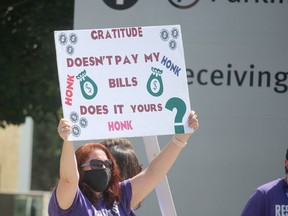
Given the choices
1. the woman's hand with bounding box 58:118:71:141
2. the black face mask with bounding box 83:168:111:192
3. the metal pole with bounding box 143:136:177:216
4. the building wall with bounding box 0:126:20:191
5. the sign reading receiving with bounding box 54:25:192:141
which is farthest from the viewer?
the building wall with bounding box 0:126:20:191

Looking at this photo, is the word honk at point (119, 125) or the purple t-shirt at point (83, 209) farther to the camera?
the word honk at point (119, 125)

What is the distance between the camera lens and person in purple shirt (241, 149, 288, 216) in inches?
211

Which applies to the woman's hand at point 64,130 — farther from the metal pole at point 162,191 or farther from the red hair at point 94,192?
the metal pole at point 162,191

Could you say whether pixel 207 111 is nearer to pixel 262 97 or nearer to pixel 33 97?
pixel 262 97

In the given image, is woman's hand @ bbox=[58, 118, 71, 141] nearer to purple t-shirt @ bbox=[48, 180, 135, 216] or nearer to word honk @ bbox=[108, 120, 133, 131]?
purple t-shirt @ bbox=[48, 180, 135, 216]

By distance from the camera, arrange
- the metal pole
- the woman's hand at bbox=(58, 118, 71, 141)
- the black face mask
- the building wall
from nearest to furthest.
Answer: the woman's hand at bbox=(58, 118, 71, 141), the black face mask, the metal pole, the building wall

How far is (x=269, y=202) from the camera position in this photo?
5379mm

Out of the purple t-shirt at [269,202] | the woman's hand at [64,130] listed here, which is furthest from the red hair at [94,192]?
the purple t-shirt at [269,202]

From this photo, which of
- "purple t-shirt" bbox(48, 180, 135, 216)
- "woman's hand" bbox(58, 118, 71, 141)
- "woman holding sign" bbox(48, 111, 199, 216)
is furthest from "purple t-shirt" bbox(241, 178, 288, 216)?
"woman's hand" bbox(58, 118, 71, 141)

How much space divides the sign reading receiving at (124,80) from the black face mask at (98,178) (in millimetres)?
209

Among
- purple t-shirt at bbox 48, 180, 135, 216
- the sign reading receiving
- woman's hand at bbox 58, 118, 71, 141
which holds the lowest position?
purple t-shirt at bbox 48, 180, 135, 216

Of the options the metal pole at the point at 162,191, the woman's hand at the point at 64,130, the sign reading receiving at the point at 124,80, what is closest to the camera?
the woman's hand at the point at 64,130

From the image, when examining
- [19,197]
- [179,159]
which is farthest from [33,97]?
[19,197]

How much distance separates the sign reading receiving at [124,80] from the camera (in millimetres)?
4801
